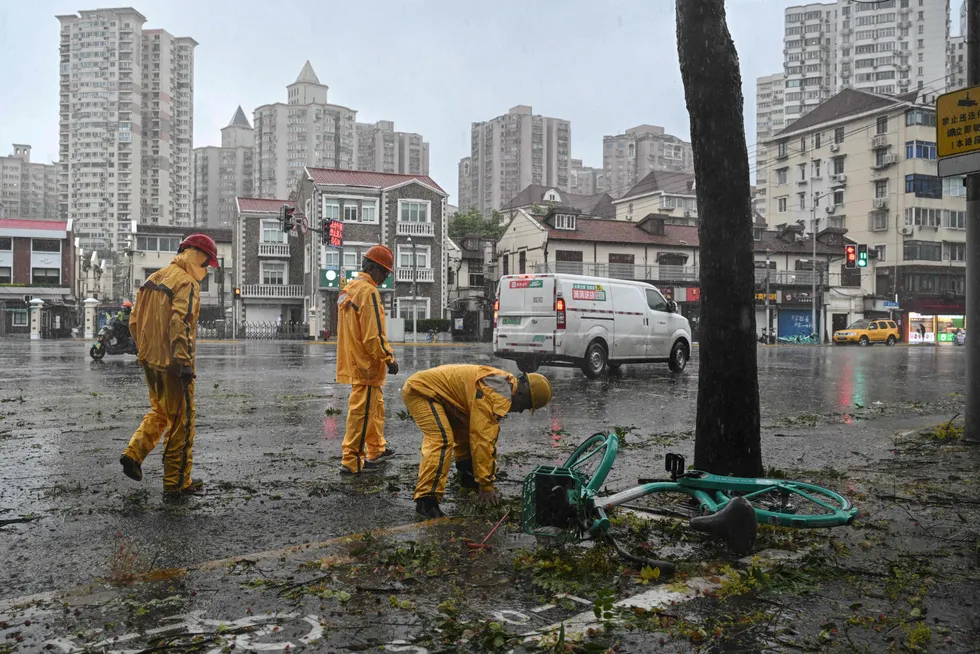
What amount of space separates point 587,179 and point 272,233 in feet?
414

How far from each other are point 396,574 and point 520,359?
13.0 meters

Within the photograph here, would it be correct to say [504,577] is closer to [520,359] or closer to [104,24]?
[520,359]

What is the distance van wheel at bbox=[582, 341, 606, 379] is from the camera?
1612cm

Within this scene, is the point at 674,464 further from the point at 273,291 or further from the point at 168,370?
the point at 273,291

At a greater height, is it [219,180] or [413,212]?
[219,180]

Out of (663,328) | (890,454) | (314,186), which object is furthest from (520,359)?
(314,186)

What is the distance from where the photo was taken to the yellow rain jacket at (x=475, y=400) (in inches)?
185

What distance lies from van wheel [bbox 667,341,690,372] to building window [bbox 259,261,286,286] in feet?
149

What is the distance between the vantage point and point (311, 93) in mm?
160500

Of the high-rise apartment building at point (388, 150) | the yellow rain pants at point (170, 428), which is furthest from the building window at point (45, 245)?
the high-rise apartment building at point (388, 150)

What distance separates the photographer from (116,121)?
127 metres

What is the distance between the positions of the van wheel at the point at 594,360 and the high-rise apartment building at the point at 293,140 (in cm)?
13763

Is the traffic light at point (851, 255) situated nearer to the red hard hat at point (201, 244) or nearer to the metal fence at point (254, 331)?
the metal fence at point (254, 331)

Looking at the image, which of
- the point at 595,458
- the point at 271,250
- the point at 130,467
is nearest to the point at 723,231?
the point at 595,458
